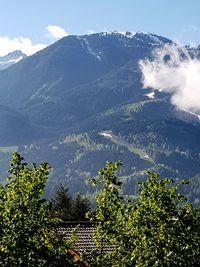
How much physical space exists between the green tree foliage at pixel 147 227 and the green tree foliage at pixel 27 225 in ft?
8.25

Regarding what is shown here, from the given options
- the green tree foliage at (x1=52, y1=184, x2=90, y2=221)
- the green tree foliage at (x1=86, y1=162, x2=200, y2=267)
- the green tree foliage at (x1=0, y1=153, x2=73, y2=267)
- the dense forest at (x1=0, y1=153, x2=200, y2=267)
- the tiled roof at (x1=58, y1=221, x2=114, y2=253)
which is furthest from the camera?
the green tree foliage at (x1=52, y1=184, x2=90, y2=221)

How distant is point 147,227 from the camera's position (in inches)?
1024

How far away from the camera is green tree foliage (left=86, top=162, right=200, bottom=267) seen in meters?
25.5

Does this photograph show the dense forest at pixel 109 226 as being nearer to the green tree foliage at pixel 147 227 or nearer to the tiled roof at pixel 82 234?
the green tree foliage at pixel 147 227

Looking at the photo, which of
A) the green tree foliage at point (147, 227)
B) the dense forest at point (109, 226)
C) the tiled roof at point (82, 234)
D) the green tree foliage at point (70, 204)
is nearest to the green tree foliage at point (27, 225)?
the dense forest at point (109, 226)

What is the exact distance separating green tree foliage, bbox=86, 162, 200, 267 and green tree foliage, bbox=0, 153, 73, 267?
2515mm

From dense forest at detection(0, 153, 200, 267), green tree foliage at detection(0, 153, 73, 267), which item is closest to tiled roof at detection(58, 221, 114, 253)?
dense forest at detection(0, 153, 200, 267)

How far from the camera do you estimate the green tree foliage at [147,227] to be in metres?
25.5

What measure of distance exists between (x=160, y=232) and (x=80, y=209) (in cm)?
8357

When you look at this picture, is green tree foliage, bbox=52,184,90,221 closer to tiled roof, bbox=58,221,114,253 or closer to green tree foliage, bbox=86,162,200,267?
tiled roof, bbox=58,221,114,253

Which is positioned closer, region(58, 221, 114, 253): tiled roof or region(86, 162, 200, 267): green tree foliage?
region(86, 162, 200, 267): green tree foliage

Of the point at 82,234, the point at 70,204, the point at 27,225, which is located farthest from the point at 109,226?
the point at 70,204

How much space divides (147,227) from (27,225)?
5847 mm

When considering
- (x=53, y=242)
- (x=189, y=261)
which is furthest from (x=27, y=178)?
(x=189, y=261)
